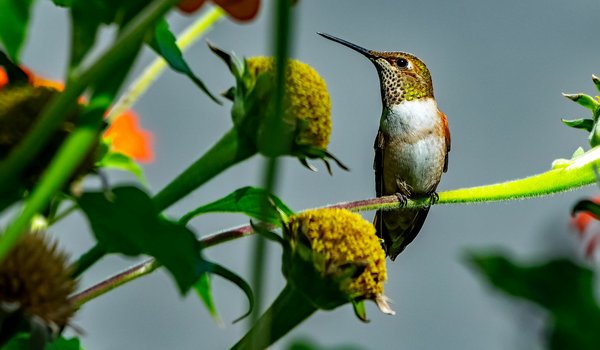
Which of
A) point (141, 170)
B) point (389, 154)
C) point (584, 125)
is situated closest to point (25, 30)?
point (141, 170)

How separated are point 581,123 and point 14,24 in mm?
457

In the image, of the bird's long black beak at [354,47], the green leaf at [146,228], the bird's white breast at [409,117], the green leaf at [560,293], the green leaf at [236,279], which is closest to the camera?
the green leaf at [560,293]

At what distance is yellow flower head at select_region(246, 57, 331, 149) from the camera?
0.56 metres

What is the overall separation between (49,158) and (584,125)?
0.46m

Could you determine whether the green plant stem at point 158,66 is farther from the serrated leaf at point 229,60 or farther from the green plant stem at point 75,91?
the green plant stem at point 75,91

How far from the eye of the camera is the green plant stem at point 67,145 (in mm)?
250

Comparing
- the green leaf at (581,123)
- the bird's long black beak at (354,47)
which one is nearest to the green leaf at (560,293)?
the green leaf at (581,123)

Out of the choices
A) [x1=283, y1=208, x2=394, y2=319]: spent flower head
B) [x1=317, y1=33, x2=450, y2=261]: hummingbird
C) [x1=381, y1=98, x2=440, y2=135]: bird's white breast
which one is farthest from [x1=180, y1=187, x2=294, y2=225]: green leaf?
[x1=381, y1=98, x2=440, y2=135]: bird's white breast

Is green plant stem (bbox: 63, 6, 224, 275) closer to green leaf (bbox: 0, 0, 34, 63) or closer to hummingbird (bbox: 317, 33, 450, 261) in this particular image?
green leaf (bbox: 0, 0, 34, 63)

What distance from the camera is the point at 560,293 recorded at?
6.1 inches

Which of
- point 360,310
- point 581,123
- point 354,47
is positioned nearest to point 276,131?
point 360,310

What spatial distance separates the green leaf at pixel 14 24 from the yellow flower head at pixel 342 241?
194 millimetres

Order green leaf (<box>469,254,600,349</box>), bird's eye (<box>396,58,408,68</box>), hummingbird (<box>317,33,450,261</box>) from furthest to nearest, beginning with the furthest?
bird's eye (<box>396,58,408,68</box>) < hummingbird (<box>317,33,450,261</box>) < green leaf (<box>469,254,600,349</box>)

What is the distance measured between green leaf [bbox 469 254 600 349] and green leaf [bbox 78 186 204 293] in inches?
9.0
